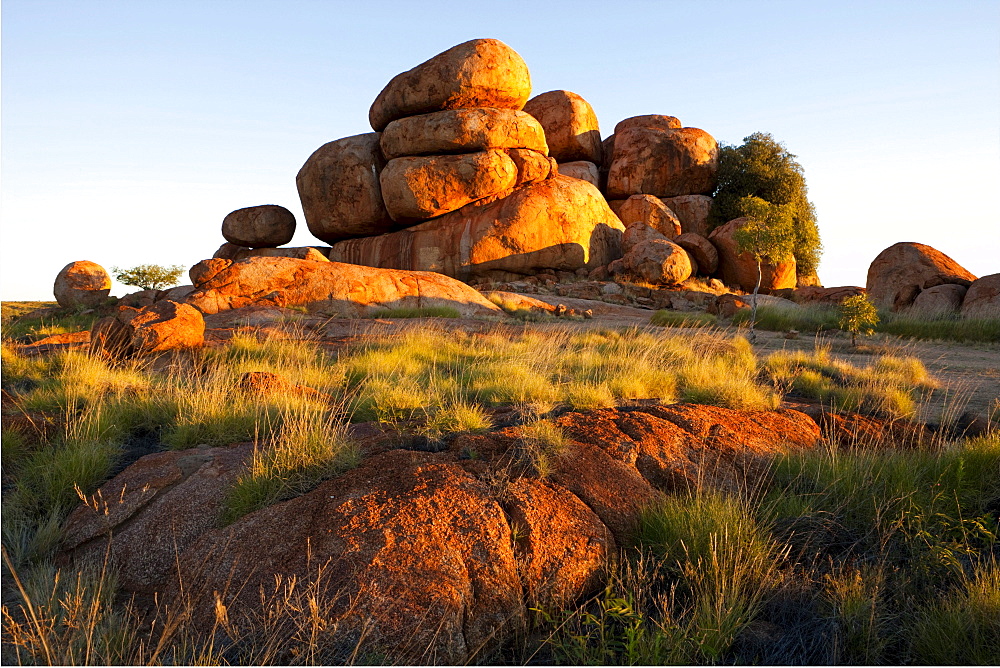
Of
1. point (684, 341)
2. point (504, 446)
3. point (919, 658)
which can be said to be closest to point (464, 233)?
point (684, 341)

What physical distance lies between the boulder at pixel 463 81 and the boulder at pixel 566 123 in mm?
4567

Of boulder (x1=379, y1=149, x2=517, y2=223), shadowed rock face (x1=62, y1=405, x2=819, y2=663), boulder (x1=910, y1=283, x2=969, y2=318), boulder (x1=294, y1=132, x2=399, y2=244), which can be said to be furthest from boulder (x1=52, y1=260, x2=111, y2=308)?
boulder (x1=910, y1=283, x2=969, y2=318)

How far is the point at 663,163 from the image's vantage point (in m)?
32.1

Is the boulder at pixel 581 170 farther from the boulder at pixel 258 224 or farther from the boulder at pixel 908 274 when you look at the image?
the boulder at pixel 258 224

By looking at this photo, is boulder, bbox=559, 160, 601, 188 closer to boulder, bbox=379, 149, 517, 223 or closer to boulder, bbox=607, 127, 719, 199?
boulder, bbox=607, 127, 719, 199

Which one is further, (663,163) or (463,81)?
(663,163)

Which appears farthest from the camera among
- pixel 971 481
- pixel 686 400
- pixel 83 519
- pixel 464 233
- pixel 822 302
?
pixel 464 233

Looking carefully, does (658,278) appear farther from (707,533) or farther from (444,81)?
(707,533)

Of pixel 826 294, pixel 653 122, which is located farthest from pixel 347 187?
pixel 826 294

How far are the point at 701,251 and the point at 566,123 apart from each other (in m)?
9.66

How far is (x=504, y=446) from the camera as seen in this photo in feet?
14.5

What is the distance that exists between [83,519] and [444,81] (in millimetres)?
25460

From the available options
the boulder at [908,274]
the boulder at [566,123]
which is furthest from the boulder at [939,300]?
the boulder at [566,123]

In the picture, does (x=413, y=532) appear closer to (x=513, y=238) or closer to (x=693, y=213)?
(x=513, y=238)
